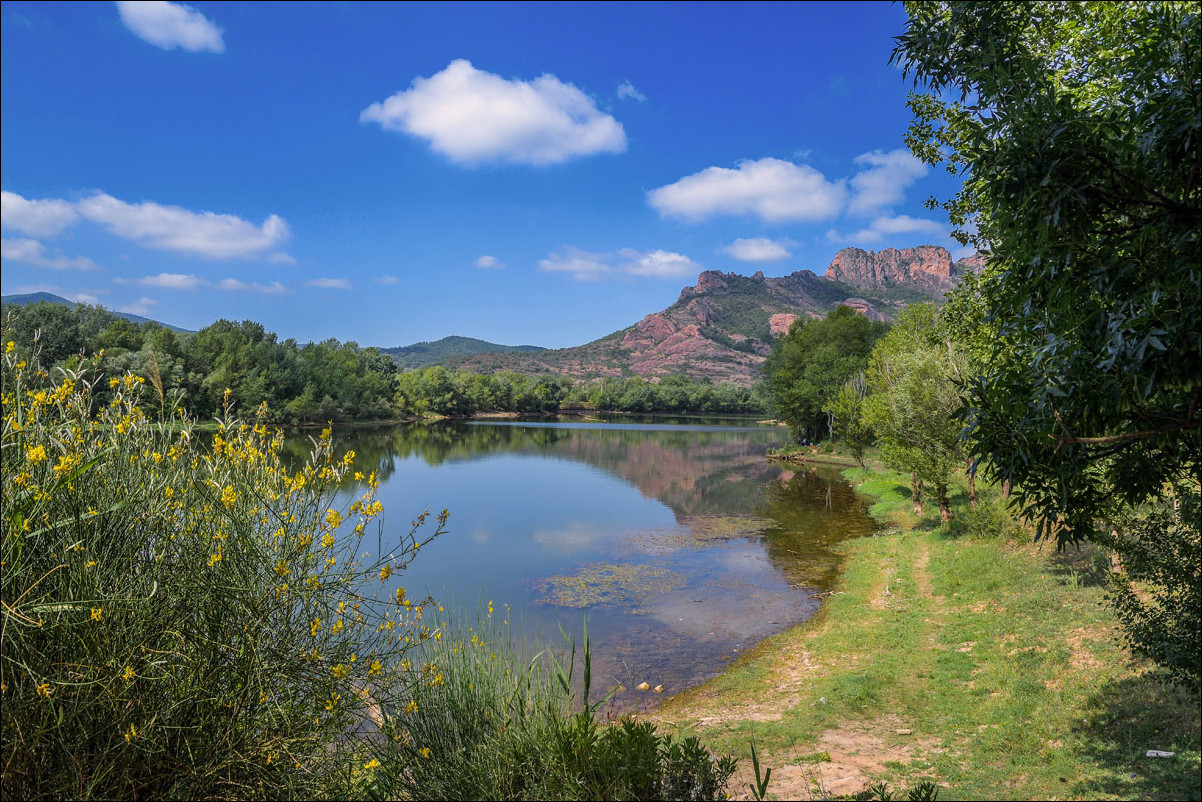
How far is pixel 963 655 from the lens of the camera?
12.5 m

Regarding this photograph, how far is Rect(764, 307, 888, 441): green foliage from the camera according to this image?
209 feet

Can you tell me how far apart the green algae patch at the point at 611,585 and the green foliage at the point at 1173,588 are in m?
12.7

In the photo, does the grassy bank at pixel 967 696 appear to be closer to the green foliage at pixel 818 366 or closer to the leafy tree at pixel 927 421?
the leafy tree at pixel 927 421

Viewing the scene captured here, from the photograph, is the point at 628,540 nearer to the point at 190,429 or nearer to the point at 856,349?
the point at 190,429

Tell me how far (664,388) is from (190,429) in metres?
150

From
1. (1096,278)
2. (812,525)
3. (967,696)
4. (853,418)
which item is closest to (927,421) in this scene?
(812,525)

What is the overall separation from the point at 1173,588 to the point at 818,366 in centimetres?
6165

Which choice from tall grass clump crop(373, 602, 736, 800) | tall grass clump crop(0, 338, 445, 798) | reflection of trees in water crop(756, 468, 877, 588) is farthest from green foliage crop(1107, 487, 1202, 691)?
reflection of trees in water crop(756, 468, 877, 588)

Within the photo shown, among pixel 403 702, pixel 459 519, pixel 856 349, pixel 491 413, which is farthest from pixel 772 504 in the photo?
pixel 491 413

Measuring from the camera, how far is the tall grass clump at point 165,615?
4.38 metres

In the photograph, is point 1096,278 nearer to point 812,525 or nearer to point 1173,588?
point 1173,588

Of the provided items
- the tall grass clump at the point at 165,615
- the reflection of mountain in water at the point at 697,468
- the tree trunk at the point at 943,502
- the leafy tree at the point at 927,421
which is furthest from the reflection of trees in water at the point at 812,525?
the tall grass clump at the point at 165,615

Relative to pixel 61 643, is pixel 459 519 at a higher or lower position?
lower

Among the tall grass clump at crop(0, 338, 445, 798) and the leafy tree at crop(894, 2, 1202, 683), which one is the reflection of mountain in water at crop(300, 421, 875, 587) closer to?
the tall grass clump at crop(0, 338, 445, 798)
